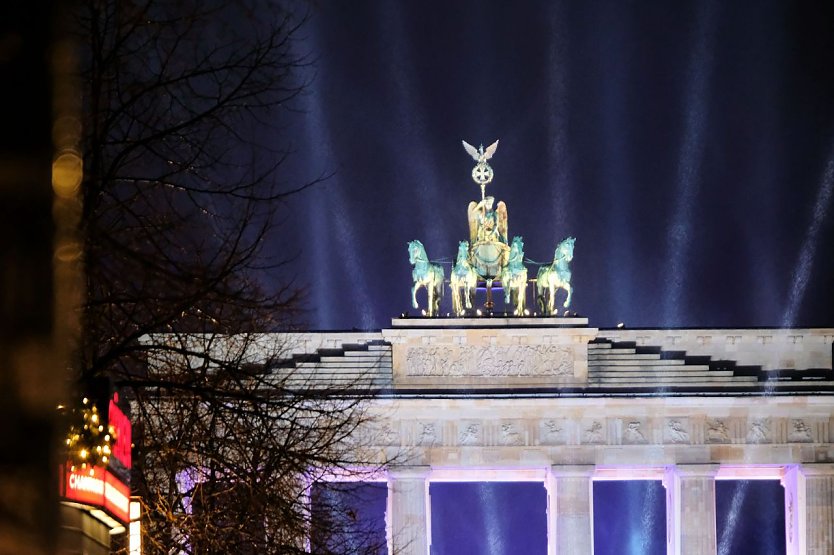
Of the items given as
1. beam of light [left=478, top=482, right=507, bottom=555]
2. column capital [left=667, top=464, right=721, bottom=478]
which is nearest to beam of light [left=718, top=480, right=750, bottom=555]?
column capital [left=667, top=464, right=721, bottom=478]

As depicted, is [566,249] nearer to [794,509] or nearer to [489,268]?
[489,268]

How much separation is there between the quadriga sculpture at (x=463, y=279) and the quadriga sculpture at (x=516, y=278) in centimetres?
138

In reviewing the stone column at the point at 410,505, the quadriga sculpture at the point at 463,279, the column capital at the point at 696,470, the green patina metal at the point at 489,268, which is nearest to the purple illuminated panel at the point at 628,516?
the column capital at the point at 696,470

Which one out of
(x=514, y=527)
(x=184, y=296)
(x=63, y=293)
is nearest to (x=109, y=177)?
(x=184, y=296)

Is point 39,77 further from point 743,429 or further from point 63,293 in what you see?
point 743,429

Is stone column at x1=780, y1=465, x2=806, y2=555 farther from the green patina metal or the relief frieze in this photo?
the green patina metal

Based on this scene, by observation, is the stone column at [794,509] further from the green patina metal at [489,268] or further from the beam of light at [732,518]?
the green patina metal at [489,268]

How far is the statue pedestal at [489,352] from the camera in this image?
58719mm

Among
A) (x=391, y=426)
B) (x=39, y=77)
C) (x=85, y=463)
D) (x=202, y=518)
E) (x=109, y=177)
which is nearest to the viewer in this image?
(x=39, y=77)

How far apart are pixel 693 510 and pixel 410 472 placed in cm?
1236

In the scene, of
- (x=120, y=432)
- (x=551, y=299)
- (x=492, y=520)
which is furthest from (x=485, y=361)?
(x=120, y=432)

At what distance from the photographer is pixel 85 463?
833 cm

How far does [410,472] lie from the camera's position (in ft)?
189

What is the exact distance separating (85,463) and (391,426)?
50120 millimetres
